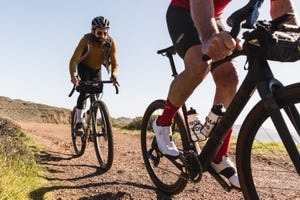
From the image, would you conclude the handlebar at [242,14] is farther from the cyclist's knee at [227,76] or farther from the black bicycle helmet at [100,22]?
the black bicycle helmet at [100,22]

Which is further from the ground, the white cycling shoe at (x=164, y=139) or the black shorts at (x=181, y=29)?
the black shorts at (x=181, y=29)

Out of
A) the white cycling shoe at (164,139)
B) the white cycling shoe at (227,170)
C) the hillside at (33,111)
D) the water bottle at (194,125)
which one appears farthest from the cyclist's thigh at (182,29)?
the hillside at (33,111)

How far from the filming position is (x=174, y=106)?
3914mm

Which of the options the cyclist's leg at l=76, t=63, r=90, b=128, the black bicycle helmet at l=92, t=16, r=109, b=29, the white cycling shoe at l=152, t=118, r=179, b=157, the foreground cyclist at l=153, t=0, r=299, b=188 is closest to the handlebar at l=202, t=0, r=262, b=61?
the foreground cyclist at l=153, t=0, r=299, b=188

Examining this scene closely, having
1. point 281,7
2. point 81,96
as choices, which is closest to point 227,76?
point 281,7

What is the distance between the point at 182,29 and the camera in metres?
3.73

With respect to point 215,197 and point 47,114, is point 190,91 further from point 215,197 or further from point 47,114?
point 47,114

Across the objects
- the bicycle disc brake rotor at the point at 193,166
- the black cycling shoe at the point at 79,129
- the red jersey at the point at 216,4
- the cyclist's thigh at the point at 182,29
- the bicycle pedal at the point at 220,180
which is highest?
the red jersey at the point at 216,4

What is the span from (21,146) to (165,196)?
8.44ft

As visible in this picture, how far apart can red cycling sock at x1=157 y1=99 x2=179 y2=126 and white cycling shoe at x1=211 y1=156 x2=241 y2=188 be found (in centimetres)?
69

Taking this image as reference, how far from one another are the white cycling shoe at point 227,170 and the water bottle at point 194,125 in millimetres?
305

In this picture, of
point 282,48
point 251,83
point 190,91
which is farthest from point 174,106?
point 282,48

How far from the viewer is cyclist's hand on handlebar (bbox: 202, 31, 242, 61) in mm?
2414

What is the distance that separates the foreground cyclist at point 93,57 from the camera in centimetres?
707
